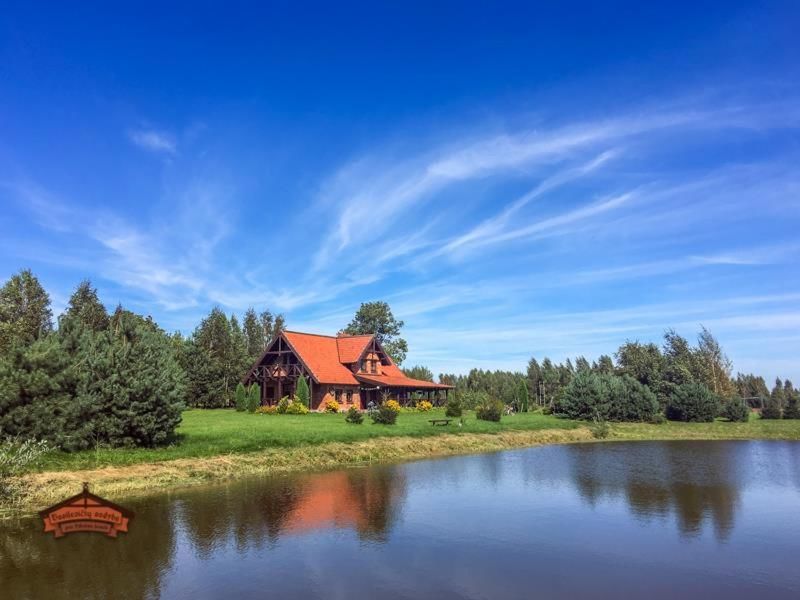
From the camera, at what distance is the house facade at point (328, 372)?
51.3 metres

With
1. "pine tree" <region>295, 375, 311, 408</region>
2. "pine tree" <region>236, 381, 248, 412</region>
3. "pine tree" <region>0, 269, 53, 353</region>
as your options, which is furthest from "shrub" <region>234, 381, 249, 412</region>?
"pine tree" <region>0, 269, 53, 353</region>

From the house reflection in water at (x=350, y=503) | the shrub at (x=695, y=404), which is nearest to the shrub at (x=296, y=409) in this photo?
the house reflection in water at (x=350, y=503)

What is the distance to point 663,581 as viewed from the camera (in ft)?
36.3

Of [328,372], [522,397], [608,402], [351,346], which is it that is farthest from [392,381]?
[608,402]

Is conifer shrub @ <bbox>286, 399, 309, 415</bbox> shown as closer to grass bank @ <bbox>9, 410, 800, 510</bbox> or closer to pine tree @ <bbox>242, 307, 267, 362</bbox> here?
grass bank @ <bbox>9, 410, 800, 510</bbox>

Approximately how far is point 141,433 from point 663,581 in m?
21.4

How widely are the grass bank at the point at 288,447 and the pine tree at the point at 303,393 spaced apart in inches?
187

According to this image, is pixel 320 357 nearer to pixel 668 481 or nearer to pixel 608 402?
pixel 608 402

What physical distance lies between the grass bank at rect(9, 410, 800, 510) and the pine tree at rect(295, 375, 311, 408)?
475 cm

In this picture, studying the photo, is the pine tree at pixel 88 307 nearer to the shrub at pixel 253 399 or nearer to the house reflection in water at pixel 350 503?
the shrub at pixel 253 399

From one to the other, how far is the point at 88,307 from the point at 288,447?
2426 centimetres

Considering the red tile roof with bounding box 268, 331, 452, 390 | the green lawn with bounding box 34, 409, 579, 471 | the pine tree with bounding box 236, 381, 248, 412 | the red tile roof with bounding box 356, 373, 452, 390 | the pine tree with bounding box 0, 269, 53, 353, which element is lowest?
the green lawn with bounding box 34, 409, 579, 471

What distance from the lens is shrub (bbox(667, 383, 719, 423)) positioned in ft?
172

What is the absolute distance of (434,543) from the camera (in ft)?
45.2
